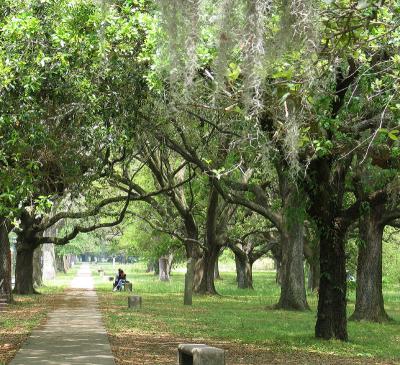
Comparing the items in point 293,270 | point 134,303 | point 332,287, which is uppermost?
point 293,270

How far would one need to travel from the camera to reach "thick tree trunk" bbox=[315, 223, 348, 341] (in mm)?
14539

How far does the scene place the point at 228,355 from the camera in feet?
42.6

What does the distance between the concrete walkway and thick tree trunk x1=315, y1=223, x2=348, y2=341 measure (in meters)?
4.40

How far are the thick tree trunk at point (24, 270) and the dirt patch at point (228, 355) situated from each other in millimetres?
17317

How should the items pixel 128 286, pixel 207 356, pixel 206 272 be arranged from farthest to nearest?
1. pixel 128 286
2. pixel 206 272
3. pixel 207 356

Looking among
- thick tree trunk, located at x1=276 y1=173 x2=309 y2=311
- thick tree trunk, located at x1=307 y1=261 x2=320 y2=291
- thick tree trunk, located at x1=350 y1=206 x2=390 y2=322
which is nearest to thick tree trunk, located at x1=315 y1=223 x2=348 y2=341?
thick tree trunk, located at x1=350 y1=206 x2=390 y2=322

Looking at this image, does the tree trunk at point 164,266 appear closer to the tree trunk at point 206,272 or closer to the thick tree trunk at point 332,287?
the tree trunk at point 206,272

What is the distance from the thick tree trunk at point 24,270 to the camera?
31.6 meters

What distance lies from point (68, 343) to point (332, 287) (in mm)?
5365

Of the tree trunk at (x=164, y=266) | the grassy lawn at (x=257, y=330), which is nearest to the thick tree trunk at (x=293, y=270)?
the grassy lawn at (x=257, y=330)

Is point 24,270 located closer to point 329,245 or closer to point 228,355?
point 329,245

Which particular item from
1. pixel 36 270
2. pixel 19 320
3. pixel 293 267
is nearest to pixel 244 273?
pixel 36 270

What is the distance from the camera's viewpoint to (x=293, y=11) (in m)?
7.46

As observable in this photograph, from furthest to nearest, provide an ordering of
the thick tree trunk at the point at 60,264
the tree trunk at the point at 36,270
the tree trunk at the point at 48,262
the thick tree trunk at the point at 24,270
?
the thick tree trunk at the point at 60,264
the tree trunk at the point at 48,262
the tree trunk at the point at 36,270
the thick tree trunk at the point at 24,270
